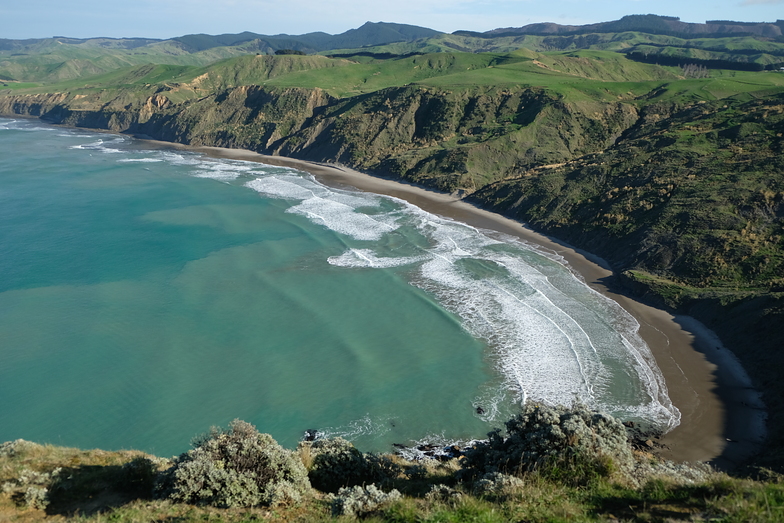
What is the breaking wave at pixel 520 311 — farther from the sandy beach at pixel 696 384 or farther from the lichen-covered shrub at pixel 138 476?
the lichen-covered shrub at pixel 138 476

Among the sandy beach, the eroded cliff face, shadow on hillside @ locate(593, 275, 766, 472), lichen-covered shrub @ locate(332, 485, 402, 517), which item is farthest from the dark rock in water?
the eroded cliff face

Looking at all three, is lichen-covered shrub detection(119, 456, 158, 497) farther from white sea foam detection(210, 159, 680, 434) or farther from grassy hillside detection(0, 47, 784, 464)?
grassy hillside detection(0, 47, 784, 464)

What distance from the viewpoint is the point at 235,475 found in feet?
35.0

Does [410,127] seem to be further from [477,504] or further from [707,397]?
[477,504]

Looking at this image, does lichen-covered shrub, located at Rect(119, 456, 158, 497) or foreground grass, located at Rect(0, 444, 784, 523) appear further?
lichen-covered shrub, located at Rect(119, 456, 158, 497)

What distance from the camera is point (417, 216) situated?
5216cm

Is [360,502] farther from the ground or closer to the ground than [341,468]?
farther from the ground

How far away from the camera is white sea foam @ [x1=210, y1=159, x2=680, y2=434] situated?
79.4ft

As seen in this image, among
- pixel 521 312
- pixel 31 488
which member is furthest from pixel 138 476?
pixel 521 312

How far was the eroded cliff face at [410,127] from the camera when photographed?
6531 centimetres

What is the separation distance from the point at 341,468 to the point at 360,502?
3.39m

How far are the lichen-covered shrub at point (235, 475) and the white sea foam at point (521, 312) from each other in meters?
13.4

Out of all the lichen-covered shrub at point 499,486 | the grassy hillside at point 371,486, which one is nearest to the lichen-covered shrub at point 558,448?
the grassy hillside at point 371,486

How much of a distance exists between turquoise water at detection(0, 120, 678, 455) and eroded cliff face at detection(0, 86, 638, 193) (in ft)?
61.6
